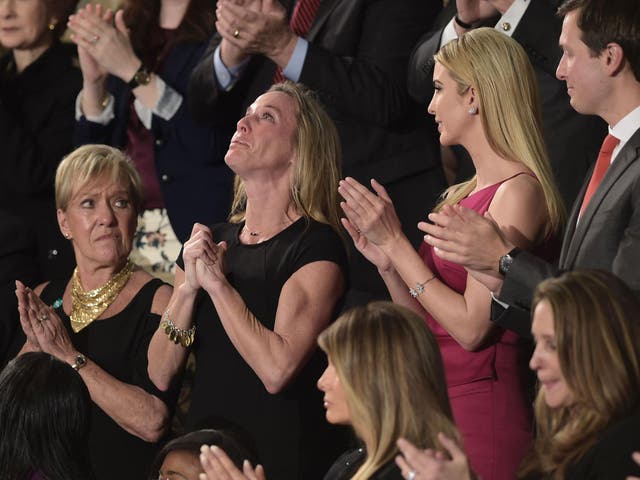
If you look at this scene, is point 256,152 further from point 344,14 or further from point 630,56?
point 630,56

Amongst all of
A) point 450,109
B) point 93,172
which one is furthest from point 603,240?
point 93,172

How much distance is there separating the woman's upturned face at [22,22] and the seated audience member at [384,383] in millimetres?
2810

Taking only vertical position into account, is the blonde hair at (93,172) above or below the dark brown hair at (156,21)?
below

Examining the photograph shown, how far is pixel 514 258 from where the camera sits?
3.05m

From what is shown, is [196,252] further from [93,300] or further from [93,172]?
[93,172]

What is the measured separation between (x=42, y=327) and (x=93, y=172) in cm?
55

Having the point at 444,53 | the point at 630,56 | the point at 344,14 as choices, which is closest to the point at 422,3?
the point at 344,14

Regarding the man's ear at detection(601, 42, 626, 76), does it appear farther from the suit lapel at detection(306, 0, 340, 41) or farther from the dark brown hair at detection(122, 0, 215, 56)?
the dark brown hair at detection(122, 0, 215, 56)

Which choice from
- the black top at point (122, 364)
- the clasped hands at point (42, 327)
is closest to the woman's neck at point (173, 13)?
the black top at point (122, 364)

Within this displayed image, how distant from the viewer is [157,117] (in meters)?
4.73

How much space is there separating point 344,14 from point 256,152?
81 cm

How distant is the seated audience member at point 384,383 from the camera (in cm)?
263

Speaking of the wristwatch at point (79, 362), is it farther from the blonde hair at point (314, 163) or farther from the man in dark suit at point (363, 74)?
the man in dark suit at point (363, 74)

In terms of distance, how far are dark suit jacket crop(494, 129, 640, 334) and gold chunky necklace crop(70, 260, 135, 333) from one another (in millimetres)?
1413
